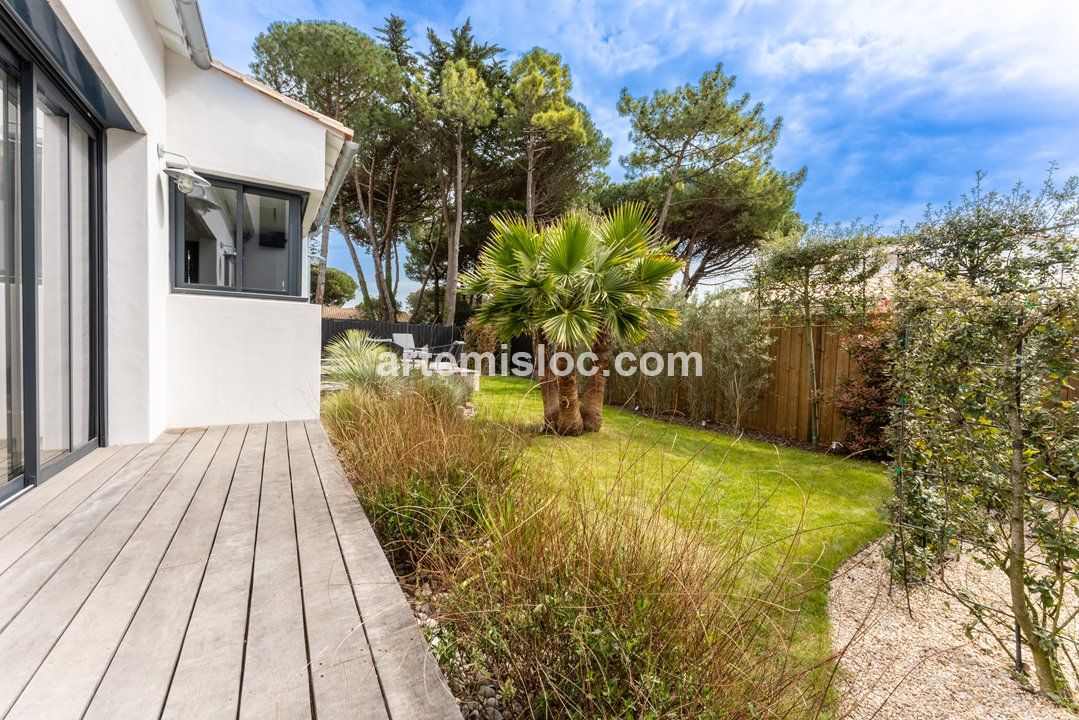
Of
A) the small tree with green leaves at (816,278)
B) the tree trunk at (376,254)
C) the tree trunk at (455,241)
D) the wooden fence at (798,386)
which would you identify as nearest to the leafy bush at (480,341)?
the tree trunk at (455,241)

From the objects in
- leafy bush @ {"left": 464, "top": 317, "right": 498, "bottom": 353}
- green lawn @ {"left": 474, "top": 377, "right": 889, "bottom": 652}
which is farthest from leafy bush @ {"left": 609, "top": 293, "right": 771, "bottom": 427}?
leafy bush @ {"left": 464, "top": 317, "right": 498, "bottom": 353}

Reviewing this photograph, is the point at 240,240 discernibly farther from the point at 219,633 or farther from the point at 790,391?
the point at 790,391

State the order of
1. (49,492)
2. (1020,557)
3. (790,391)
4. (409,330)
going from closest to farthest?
1. (1020,557)
2. (49,492)
3. (790,391)
4. (409,330)

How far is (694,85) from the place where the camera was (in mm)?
13109

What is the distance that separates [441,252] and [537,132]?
892 cm

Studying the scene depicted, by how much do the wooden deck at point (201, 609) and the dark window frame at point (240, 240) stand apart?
7.30ft

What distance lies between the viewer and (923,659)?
1987mm

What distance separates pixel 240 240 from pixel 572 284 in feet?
12.0

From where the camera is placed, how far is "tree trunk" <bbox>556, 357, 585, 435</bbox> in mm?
6230

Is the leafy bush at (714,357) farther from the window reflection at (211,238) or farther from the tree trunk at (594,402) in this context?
the window reflection at (211,238)

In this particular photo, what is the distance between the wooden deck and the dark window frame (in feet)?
7.30

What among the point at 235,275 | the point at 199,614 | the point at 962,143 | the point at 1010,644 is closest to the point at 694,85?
the point at 962,143

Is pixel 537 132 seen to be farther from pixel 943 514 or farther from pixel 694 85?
pixel 943 514

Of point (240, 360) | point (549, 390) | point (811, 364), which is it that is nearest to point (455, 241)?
point (549, 390)
